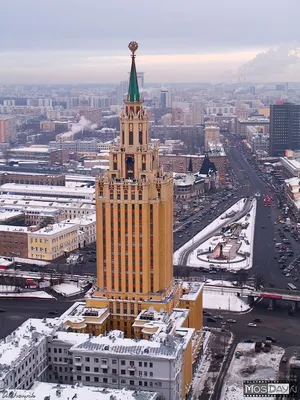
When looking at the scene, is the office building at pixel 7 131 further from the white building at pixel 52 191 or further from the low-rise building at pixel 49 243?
the low-rise building at pixel 49 243

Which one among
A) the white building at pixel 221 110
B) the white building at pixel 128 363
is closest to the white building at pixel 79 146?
the white building at pixel 221 110

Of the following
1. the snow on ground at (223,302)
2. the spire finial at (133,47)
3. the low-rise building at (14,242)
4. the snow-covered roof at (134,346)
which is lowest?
the snow on ground at (223,302)

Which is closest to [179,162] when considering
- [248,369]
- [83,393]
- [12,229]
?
[12,229]

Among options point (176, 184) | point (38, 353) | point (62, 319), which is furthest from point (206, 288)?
point (176, 184)

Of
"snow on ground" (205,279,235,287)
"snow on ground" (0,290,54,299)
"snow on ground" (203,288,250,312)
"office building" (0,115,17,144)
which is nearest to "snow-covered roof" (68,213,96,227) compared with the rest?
"snow on ground" (0,290,54,299)

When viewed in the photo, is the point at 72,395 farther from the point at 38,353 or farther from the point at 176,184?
the point at 176,184

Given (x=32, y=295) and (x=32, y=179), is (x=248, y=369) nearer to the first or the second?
(x=32, y=295)
